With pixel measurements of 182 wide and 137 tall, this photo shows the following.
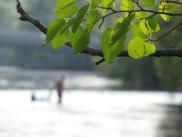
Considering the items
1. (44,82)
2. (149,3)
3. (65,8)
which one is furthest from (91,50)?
(44,82)

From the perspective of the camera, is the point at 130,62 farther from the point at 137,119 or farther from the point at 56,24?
the point at 56,24

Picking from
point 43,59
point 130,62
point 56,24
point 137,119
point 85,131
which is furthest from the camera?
Result: point 43,59

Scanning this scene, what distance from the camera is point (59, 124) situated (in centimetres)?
2433

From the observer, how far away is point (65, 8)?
262 cm

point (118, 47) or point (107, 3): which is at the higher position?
point (107, 3)

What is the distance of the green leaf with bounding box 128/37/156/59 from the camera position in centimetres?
277

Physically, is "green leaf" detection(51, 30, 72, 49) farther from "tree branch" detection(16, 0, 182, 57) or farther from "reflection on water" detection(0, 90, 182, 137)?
"reflection on water" detection(0, 90, 182, 137)

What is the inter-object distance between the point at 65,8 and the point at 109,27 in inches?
9.4

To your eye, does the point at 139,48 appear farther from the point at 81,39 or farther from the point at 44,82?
the point at 44,82

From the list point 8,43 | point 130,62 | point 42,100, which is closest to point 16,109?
point 42,100

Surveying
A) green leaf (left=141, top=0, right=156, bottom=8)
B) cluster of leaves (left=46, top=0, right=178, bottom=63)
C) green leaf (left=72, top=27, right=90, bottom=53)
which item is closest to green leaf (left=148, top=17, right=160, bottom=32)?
cluster of leaves (left=46, top=0, right=178, bottom=63)

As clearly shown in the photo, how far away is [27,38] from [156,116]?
7900cm

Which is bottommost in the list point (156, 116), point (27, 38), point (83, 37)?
point (156, 116)

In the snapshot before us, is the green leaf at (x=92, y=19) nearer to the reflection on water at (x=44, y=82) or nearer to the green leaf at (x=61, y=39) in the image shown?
the green leaf at (x=61, y=39)
